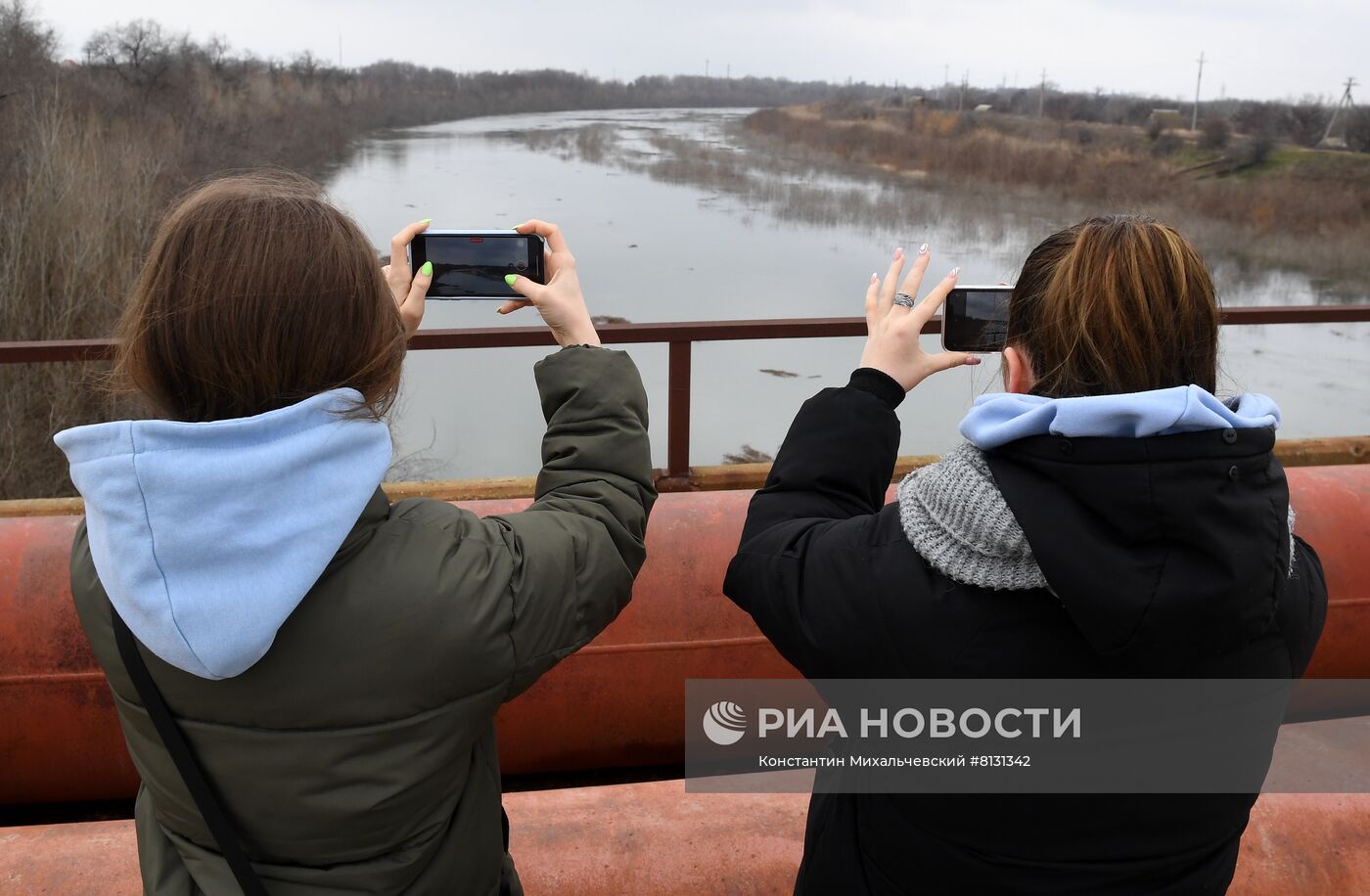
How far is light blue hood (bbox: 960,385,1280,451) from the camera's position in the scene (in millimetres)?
928

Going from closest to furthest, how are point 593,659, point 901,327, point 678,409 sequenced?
point 901,327
point 593,659
point 678,409

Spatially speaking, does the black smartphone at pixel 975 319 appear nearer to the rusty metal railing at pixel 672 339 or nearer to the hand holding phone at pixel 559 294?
the hand holding phone at pixel 559 294

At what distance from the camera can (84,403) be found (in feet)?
31.8

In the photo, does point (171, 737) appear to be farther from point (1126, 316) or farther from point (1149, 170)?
point (1149, 170)

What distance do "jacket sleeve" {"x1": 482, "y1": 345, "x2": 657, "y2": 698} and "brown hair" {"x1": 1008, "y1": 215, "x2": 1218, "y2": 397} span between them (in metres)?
0.47

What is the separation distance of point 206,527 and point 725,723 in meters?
2.16

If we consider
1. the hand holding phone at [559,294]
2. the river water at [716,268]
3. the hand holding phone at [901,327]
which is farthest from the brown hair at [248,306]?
the hand holding phone at [901,327]

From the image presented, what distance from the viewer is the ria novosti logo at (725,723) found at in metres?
2.77

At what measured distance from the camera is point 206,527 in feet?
2.97

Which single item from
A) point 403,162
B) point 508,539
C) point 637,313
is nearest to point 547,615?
point 508,539

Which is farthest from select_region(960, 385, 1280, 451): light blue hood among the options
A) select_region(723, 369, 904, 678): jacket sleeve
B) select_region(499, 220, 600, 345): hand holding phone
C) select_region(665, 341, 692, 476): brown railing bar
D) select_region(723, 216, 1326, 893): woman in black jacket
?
select_region(665, 341, 692, 476): brown railing bar

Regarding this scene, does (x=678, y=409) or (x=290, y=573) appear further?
(x=678, y=409)

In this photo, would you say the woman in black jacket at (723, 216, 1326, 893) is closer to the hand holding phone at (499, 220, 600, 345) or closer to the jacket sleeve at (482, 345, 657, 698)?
the jacket sleeve at (482, 345, 657, 698)

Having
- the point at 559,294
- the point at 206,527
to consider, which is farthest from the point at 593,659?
the point at 206,527
